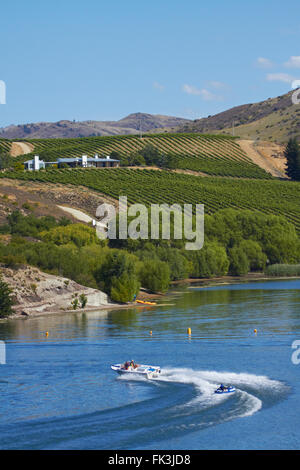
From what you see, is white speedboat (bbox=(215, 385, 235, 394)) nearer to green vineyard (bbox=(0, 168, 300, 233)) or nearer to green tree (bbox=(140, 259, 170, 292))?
green tree (bbox=(140, 259, 170, 292))

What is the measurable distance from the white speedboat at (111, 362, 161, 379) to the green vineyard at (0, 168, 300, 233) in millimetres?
93267

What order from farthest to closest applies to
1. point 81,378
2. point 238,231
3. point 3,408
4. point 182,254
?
point 238,231 → point 182,254 → point 81,378 → point 3,408

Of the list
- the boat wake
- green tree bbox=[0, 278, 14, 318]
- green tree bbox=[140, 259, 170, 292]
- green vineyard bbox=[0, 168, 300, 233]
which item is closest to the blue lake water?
the boat wake

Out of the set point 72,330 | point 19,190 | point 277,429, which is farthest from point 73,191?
point 277,429

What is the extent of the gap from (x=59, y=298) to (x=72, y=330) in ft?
49.5

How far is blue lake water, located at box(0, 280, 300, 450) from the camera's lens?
35.9m

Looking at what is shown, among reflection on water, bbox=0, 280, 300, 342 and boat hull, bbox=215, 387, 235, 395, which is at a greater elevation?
reflection on water, bbox=0, 280, 300, 342

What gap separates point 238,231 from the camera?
127 meters

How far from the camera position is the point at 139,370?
4644cm

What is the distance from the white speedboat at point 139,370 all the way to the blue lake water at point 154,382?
1.60 feet

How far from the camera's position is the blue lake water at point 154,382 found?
35.9 meters

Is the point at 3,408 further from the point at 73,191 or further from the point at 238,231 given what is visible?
the point at 73,191

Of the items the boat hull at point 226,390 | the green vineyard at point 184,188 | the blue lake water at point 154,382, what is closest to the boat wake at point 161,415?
the blue lake water at point 154,382

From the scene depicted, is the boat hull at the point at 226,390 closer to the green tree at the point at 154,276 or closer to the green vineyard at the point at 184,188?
the green tree at the point at 154,276
